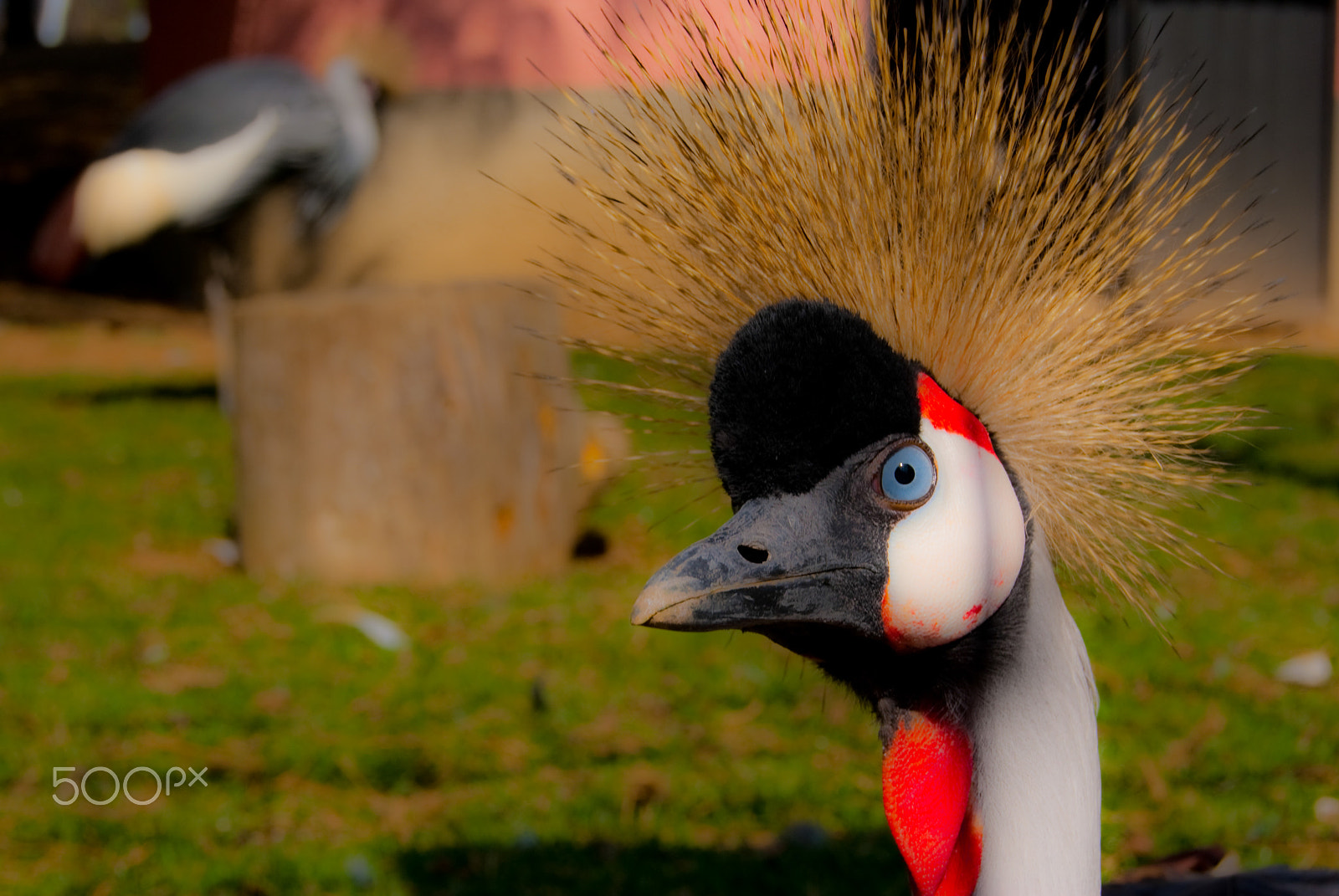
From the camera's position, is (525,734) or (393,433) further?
(393,433)

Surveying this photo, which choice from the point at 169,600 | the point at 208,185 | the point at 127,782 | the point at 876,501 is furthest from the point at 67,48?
the point at 876,501

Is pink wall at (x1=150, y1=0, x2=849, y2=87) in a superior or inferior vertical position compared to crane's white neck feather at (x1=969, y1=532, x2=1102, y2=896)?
superior

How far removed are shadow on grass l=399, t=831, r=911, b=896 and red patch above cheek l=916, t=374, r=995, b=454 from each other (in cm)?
125

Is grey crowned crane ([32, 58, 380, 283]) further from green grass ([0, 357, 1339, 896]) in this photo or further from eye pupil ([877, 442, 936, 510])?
eye pupil ([877, 442, 936, 510])

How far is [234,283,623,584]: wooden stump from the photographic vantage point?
3.37 m

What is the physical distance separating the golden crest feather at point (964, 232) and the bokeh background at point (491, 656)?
2.7 inches

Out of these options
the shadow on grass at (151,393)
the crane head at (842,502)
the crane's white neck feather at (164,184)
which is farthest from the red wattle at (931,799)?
the shadow on grass at (151,393)

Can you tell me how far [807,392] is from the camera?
0.94 meters

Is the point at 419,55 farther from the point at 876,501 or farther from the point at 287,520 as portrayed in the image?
the point at 876,501

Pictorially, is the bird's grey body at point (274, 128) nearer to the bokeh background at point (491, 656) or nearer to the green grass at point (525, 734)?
the bokeh background at point (491, 656)

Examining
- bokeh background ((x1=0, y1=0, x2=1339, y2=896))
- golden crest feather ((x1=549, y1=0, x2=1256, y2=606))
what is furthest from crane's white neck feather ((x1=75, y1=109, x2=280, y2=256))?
golden crest feather ((x1=549, y1=0, x2=1256, y2=606))

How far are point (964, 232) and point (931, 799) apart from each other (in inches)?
18.8

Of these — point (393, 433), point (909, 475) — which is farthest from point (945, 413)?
point (393, 433)

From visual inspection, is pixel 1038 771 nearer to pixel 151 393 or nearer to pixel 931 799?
pixel 931 799
